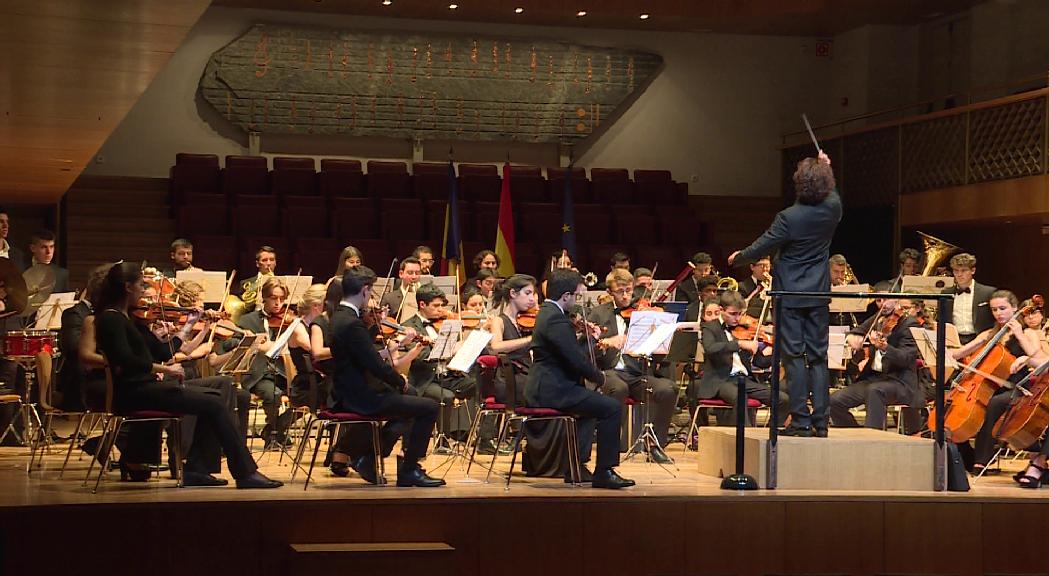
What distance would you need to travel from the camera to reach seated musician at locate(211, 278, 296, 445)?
839 centimetres

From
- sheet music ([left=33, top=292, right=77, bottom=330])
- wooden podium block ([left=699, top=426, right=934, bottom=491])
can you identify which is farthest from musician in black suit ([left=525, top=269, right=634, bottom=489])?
sheet music ([left=33, top=292, right=77, bottom=330])

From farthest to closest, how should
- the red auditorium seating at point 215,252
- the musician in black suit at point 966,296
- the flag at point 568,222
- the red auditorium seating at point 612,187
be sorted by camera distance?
1. the red auditorium seating at point 612,187
2. the flag at point 568,222
3. the red auditorium seating at point 215,252
4. the musician in black suit at point 966,296

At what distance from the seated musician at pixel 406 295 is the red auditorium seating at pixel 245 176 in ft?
18.4

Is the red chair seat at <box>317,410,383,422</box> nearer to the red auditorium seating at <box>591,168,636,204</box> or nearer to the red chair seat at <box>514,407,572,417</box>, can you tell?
the red chair seat at <box>514,407,572,417</box>

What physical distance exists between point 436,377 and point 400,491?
2.29 m

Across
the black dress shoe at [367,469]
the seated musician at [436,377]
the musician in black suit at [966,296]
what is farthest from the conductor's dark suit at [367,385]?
the musician in black suit at [966,296]

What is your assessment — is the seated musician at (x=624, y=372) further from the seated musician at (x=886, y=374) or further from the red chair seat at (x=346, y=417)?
the red chair seat at (x=346, y=417)

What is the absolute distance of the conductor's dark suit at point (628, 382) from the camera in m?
8.28

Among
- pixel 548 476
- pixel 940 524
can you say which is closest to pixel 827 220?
pixel 940 524

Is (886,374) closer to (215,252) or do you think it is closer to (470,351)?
(470,351)

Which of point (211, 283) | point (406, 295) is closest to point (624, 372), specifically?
point (406, 295)

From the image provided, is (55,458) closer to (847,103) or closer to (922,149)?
(922,149)

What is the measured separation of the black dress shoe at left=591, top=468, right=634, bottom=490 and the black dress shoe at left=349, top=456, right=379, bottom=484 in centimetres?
117

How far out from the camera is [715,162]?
17406 millimetres
